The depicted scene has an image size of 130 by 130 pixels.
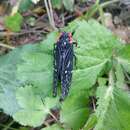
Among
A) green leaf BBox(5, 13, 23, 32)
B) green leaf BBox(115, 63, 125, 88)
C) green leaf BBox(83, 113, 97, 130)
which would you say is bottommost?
green leaf BBox(83, 113, 97, 130)

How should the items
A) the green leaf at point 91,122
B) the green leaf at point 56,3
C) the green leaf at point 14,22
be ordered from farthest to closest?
1. the green leaf at point 56,3
2. the green leaf at point 14,22
3. the green leaf at point 91,122

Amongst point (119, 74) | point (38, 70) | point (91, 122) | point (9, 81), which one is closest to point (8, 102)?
point (9, 81)

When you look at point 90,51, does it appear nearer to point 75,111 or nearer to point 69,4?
point 75,111

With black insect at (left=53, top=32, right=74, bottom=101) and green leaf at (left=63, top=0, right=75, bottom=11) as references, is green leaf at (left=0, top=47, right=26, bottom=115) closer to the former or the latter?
black insect at (left=53, top=32, right=74, bottom=101)

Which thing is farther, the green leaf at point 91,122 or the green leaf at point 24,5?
the green leaf at point 24,5

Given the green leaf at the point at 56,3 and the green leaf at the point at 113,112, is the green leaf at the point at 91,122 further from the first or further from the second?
the green leaf at the point at 56,3

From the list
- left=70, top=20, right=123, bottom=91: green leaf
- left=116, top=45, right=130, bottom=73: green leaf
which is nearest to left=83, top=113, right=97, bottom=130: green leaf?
left=70, top=20, right=123, bottom=91: green leaf

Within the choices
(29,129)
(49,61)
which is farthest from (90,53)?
(29,129)

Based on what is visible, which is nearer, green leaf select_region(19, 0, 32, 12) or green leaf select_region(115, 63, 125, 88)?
green leaf select_region(115, 63, 125, 88)

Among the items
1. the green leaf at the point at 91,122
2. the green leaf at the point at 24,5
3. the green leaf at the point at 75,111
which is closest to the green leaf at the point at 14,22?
the green leaf at the point at 24,5
